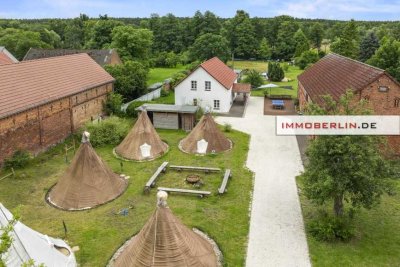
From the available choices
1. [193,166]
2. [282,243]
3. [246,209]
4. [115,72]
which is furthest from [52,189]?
[115,72]

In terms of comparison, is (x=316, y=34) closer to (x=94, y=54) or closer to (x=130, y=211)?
(x=94, y=54)

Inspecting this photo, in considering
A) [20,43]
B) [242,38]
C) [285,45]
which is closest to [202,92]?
[20,43]

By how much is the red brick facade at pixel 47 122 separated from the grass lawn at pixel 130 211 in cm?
136

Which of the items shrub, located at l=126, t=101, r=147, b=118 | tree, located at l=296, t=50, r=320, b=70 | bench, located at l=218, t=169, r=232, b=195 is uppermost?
tree, located at l=296, t=50, r=320, b=70

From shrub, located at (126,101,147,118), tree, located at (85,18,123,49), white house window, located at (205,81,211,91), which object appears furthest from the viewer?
tree, located at (85,18,123,49)

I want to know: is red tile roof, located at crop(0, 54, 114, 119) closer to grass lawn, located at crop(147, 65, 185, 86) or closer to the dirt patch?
the dirt patch

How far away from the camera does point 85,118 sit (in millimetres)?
28953

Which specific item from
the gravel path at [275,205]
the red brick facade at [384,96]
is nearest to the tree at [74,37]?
the gravel path at [275,205]

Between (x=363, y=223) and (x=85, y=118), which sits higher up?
(x=85, y=118)

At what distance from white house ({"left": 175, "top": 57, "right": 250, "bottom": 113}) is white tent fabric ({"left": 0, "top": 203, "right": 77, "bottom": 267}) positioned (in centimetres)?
2384

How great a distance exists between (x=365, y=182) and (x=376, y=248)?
8.84 feet

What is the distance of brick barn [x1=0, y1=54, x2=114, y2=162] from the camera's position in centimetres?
2122

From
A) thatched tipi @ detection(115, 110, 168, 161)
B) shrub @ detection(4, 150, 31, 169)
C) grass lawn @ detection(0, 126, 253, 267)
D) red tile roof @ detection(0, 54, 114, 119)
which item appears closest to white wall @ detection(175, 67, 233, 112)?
red tile roof @ detection(0, 54, 114, 119)

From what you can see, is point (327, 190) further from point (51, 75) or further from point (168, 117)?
point (51, 75)
